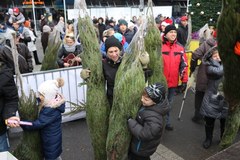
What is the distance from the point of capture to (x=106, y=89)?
2857 mm

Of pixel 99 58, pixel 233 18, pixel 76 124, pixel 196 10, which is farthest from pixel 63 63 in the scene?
pixel 196 10

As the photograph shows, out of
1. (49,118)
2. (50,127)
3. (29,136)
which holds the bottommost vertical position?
(29,136)

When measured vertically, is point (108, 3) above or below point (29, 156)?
above

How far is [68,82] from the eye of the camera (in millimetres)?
4723

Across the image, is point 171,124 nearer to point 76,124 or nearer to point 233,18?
point 76,124

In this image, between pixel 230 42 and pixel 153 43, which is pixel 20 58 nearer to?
pixel 153 43

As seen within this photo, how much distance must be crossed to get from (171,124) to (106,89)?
2.38m

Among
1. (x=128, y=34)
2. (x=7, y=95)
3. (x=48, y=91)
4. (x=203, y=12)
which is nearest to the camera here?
(x=7, y=95)

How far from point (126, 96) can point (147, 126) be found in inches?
13.3

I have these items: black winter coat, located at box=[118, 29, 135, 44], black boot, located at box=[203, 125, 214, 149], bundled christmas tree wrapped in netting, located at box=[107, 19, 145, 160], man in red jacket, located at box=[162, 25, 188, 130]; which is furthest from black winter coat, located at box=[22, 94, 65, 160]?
black winter coat, located at box=[118, 29, 135, 44]

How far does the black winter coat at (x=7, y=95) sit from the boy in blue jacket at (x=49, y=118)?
0.30 m

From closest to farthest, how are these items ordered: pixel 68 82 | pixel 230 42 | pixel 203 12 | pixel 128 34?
pixel 230 42, pixel 68 82, pixel 128 34, pixel 203 12

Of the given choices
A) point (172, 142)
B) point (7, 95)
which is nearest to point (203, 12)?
point (172, 142)

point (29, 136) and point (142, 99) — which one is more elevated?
point (142, 99)
